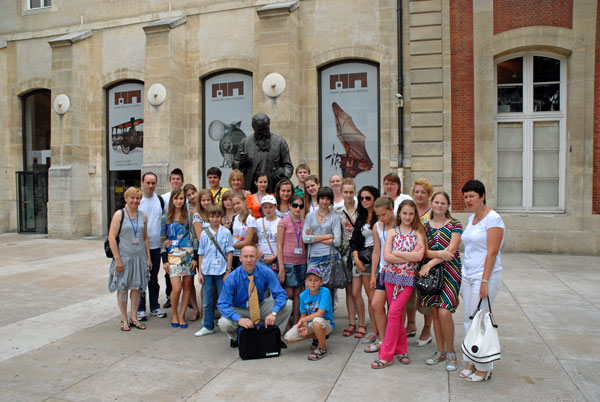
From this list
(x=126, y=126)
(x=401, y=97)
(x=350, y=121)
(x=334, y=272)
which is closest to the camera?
(x=334, y=272)

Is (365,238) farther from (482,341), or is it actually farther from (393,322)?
(482,341)

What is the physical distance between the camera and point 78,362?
4.68m

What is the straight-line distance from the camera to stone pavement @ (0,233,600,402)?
392 centimetres

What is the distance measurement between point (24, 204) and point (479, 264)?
693 inches

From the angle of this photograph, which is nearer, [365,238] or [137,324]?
[365,238]

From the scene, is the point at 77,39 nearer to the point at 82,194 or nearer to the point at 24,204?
the point at 82,194

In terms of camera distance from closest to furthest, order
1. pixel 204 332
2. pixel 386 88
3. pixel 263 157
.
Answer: pixel 204 332, pixel 263 157, pixel 386 88

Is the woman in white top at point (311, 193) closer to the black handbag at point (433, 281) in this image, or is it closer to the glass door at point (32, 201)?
the black handbag at point (433, 281)

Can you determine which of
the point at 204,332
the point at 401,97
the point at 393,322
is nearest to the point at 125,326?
the point at 204,332

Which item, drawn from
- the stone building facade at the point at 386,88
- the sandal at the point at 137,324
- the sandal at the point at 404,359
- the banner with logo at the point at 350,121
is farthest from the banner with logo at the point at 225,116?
the sandal at the point at 404,359

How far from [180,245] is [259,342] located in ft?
6.28

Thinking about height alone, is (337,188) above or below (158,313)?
above

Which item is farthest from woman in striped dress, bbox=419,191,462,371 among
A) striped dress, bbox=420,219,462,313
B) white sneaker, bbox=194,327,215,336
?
white sneaker, bbox=194,327,215,336

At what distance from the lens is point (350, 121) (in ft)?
44.1
